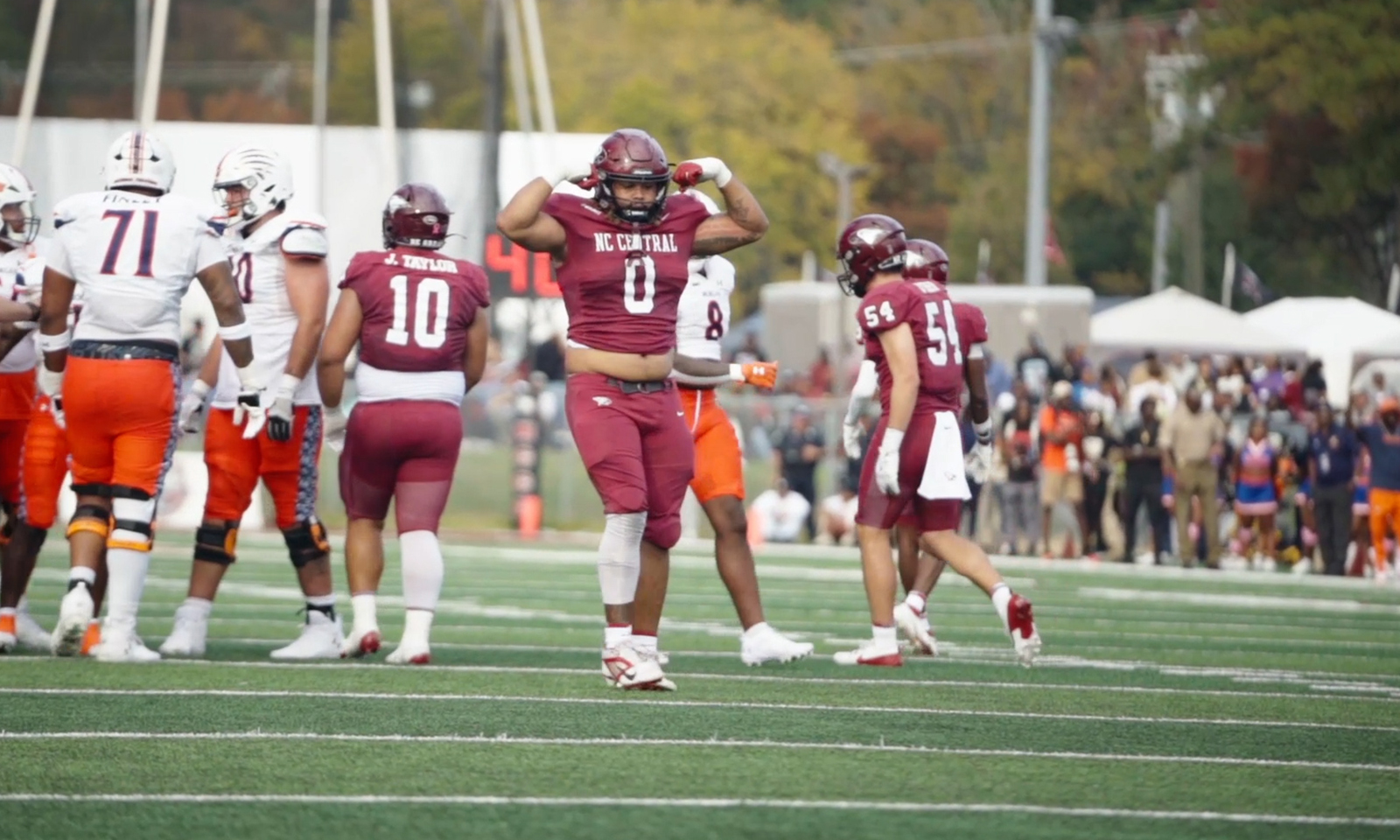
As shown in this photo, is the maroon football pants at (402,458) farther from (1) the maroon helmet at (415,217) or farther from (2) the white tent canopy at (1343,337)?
(2) the white tent canopy at (1343,337)

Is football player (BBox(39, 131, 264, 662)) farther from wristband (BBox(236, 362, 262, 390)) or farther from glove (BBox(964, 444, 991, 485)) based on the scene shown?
glove (BBox(964, 444, 991, 485))

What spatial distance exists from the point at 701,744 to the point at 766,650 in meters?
2.99

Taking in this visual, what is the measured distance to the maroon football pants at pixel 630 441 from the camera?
8852 mm

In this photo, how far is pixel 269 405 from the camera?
10047mm

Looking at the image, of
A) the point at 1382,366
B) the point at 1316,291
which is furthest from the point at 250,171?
the point at 1316,291

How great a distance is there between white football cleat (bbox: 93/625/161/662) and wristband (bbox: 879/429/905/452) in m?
3.23

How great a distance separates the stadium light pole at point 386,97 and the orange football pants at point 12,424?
14.5 meters

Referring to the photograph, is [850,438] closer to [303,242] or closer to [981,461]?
[981,461]

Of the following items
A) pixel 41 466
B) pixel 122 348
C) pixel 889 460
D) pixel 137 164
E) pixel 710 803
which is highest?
pixel 137 164

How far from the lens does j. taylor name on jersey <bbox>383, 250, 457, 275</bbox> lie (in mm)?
9906

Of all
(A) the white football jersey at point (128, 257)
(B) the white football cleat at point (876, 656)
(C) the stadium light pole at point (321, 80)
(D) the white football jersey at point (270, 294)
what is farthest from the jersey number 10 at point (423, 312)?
(C) the stadium light pole at point (321, 80)

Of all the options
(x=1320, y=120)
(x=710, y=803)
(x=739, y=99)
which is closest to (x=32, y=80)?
(x=710, y=803)

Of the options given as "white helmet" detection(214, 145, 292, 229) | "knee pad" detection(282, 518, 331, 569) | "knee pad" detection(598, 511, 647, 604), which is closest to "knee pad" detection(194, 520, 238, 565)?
"knee pad" detection(282, 518, 331, 569)

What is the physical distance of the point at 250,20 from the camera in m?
25.8
